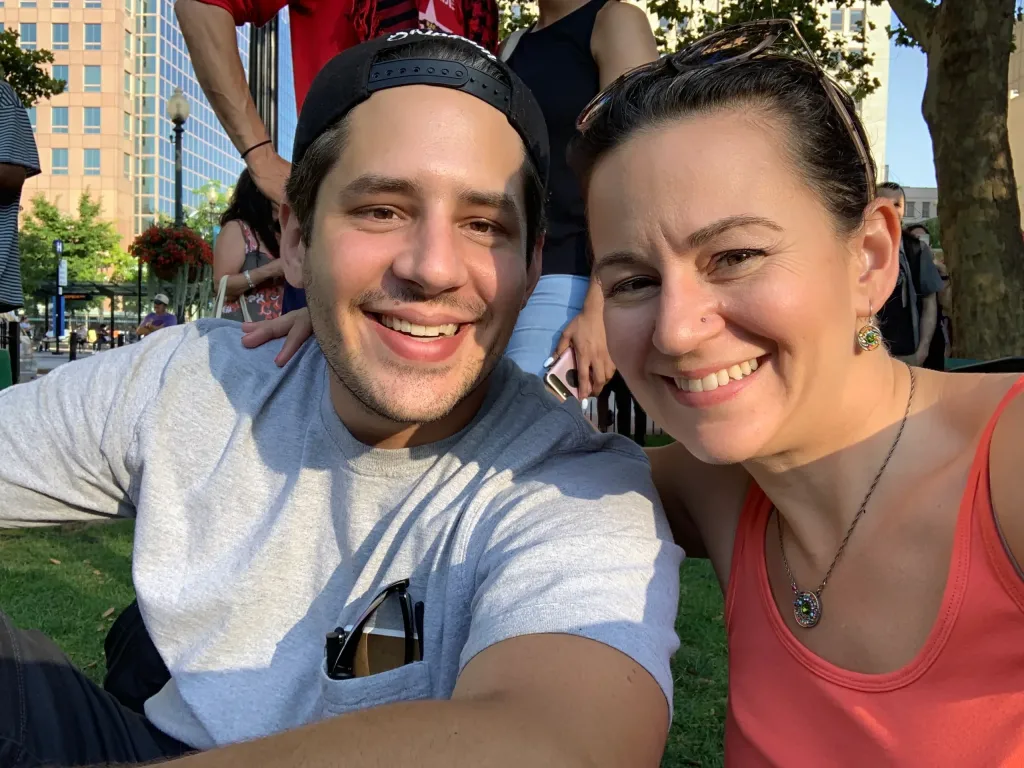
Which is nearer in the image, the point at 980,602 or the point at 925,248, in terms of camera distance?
the point at 980,602

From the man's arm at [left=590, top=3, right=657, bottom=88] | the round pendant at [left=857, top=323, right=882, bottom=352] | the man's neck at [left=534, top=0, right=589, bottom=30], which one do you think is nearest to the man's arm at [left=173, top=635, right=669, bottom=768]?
the round pendant at [left=857, top=323, right=882, bottom=352]

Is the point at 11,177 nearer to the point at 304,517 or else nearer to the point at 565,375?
the point at 565,375

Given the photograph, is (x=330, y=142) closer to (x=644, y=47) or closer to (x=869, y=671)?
(x=644, y=47)

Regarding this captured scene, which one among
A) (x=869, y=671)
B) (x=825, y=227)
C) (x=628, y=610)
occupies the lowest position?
(x=869, y=671)

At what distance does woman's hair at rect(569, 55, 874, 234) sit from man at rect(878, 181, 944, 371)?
4021 millimetres

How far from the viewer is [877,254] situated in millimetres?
1690

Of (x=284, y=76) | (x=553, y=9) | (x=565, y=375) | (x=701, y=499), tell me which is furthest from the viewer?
(x=284, y=76)

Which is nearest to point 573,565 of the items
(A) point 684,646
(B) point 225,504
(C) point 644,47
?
(B) point 225,504

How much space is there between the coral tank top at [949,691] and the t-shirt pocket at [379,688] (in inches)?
27.0

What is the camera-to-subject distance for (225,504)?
1.93 metres

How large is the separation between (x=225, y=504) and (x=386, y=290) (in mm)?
618

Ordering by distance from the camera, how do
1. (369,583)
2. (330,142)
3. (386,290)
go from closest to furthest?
1. (369,583)
2. (386,290)
3. (330,142)

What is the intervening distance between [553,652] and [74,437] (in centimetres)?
145

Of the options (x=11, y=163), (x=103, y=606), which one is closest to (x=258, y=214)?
(x=11, y=163)
